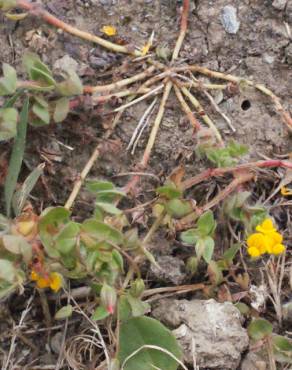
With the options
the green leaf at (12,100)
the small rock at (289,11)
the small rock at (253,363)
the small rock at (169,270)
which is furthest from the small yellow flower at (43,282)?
the small rock at (289,11)

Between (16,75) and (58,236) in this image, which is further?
(16,75)

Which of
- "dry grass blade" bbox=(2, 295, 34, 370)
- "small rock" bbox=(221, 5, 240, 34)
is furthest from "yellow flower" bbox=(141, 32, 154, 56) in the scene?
"dry grass blade" bbox=(2, 295, 34, 370)

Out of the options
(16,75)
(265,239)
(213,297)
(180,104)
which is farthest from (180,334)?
(16,75)

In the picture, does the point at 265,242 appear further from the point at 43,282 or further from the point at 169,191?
the point at 43,282

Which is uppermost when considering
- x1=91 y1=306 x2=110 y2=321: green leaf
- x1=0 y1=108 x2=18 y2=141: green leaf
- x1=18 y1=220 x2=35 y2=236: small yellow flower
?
x1=0 y1=108 x2=18 y2=141: green leaf

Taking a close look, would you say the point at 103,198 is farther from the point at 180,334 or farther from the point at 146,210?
the point at 180,334

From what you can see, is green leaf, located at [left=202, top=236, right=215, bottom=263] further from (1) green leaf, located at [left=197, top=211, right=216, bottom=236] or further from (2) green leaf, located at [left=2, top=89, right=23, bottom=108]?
(2) green leaf, located at [left=2, top=89, right=23, bottom=108]
